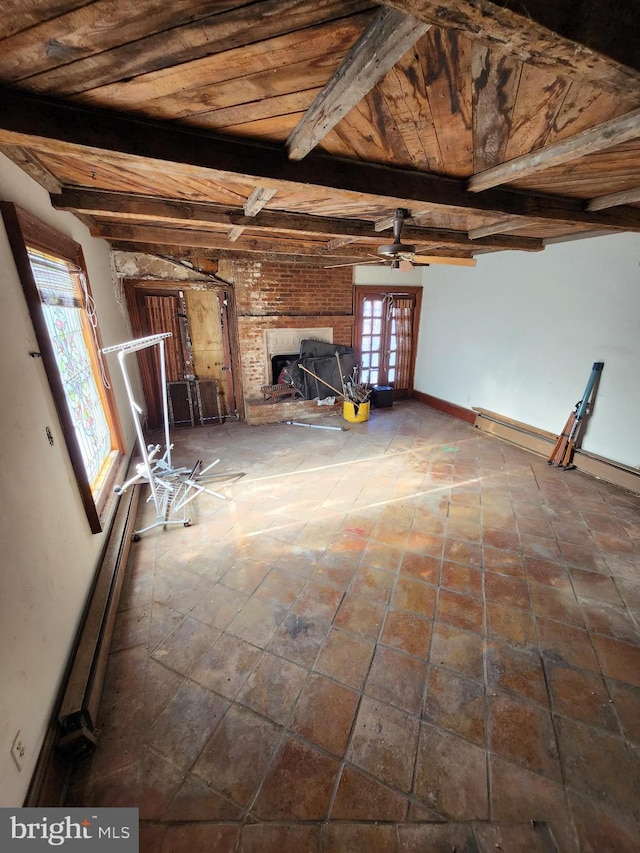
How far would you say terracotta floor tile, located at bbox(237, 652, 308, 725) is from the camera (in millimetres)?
1650

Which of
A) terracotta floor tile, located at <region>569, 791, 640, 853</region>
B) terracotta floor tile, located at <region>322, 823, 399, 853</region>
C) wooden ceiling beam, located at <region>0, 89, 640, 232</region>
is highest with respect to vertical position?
wooden ceiling beam, located at <region>0, 89, 640, 232</region>

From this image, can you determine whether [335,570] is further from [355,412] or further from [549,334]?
[549,334]

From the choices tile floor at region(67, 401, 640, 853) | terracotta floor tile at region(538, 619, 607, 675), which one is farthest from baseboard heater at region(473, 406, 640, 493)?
terracotta floor tile at region(538, 619, 607, 675)

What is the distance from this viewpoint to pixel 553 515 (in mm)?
3164

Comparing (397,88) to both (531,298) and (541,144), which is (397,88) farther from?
(531,298)

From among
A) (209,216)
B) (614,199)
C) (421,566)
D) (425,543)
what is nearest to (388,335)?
(614,199)

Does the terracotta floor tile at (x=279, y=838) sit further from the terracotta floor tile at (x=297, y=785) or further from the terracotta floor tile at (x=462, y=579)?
the terracotta floor tile at (x=462, y=579)

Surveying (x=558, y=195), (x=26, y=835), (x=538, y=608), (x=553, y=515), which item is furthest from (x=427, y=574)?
(x=558, y=195)

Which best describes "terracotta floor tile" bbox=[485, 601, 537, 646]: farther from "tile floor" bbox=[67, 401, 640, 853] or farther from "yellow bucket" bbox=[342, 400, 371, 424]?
"yellow bucket" bbox=[342, 400, 371, 424]

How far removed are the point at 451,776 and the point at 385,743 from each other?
0.92 ft

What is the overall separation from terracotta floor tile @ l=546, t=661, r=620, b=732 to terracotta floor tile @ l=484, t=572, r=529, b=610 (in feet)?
1.33

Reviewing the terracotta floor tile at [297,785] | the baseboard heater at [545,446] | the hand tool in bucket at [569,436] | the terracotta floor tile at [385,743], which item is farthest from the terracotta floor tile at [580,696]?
the hand tool in bucket at [569,436]

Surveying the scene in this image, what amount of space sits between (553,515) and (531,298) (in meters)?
2.92

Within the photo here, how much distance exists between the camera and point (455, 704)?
1669 mm
